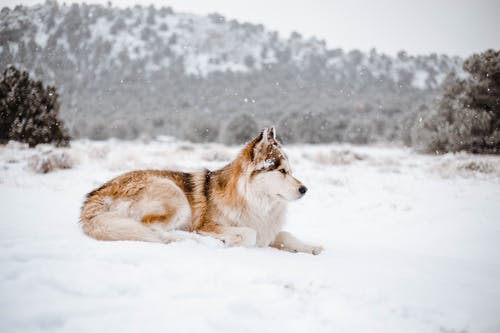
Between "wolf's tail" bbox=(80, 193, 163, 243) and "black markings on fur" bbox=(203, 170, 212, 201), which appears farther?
"black markings on fur" bbox=(203, 170, 212, 201)

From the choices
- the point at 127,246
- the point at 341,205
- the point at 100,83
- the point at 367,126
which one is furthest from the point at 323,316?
the point at 100,83

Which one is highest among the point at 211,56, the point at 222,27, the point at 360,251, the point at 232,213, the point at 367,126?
the point at 222,27

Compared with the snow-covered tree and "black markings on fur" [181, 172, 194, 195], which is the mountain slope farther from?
"black markings on fur" [181, 172, 194, 195]

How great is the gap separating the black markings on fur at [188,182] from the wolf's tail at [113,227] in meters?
0.97

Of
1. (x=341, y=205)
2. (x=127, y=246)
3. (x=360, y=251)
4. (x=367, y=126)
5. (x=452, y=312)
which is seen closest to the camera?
(x=452, y=312)

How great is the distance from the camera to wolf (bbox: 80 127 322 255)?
406 centimetres

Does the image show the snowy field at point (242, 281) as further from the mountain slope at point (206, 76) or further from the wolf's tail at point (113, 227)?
the mountain slope at point (206, 76)

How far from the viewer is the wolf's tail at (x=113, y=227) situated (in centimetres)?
354

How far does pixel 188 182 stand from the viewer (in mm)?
4824

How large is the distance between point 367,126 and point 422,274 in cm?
2793

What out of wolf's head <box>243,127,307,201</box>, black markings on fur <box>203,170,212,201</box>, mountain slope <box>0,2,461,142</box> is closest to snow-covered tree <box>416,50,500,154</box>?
mountain slope <box>0,2,461,142</box>

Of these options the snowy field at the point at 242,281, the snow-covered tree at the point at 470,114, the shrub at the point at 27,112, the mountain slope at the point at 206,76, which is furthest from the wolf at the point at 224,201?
the mountain slope at the point at 206,76

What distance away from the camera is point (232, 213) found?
441 centimetres

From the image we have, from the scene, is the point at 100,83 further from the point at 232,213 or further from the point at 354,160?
the point at 232,213
